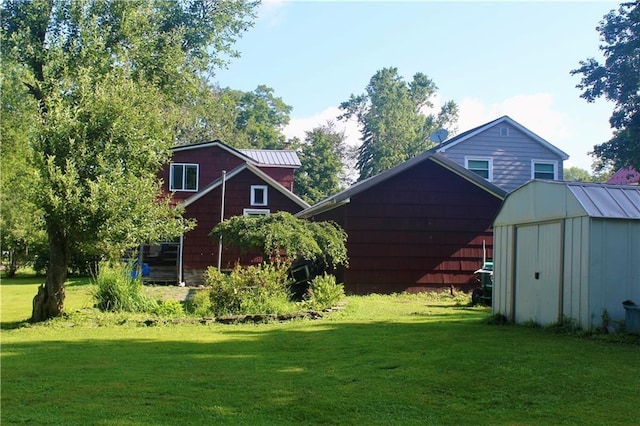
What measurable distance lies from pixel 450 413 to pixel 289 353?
3.24 meters

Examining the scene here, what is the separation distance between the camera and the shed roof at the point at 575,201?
8758 mm

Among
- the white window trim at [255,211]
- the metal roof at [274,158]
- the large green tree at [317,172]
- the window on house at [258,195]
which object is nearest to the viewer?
the white window trim at [255,211]

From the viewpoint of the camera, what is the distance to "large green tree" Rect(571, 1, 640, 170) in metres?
27.1

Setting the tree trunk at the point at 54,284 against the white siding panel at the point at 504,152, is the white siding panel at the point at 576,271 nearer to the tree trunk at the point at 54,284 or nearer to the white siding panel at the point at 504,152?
the tree trunk at the point at 54,284

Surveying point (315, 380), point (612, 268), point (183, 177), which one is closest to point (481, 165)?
point (183, 177)

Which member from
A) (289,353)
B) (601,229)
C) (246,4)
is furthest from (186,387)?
(246,4)

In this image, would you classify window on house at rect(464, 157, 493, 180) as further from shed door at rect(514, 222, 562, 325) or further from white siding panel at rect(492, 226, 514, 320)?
shed door at rect(514, 222, 562, 325)

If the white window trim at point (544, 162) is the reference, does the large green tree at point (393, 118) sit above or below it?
above

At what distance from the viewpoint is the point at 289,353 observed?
7617 millimetres

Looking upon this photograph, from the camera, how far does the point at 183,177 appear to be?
96.1ft

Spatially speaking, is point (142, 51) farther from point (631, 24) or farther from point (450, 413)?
point (631, 24)

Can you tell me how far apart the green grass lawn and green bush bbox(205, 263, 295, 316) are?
2.31m

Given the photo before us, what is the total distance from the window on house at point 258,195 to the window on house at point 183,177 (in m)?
4.76

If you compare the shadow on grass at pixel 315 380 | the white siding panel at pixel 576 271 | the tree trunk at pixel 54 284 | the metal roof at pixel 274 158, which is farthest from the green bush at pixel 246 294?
the metal roof at pixel 274 158
